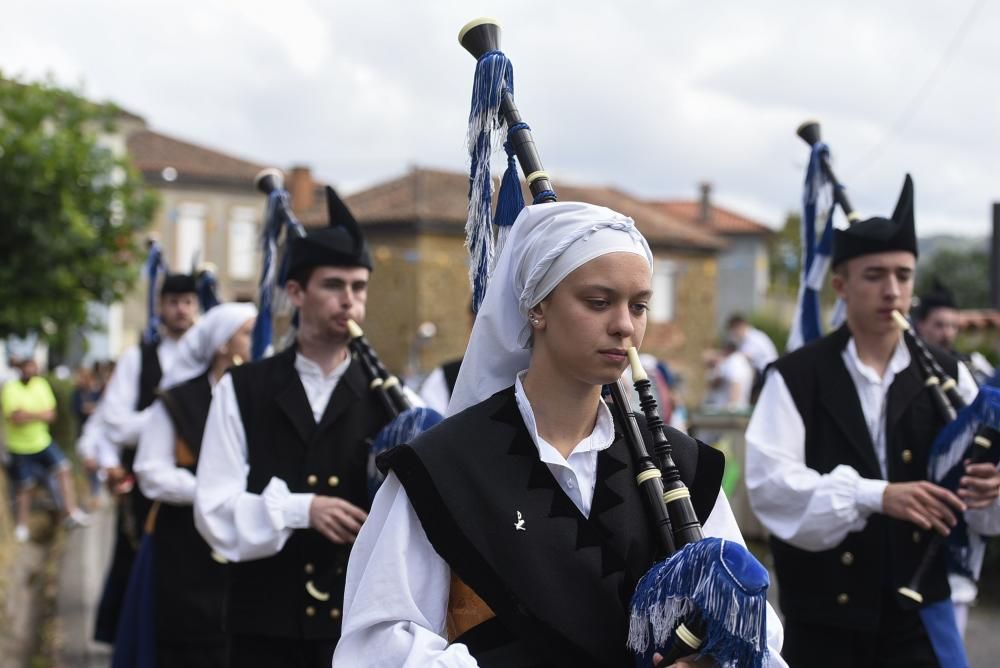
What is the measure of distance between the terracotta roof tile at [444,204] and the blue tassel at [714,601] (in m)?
33.5

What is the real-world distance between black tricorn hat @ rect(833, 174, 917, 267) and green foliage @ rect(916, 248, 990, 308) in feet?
190

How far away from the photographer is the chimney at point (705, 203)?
54.3 m

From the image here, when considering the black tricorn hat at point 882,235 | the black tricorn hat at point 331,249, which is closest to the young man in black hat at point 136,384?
the black tricorn hat at point 331,249

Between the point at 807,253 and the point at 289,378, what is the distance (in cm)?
232

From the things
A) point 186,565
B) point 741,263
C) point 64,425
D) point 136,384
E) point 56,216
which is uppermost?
point 741,263

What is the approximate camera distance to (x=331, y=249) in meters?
5.03

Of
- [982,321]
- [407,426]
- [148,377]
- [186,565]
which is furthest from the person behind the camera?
A: [982,321]

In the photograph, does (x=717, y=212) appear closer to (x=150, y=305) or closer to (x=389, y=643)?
(x=150, y=305)

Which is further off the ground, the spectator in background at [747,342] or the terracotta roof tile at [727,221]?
the terracotta roof tile at [727,221]

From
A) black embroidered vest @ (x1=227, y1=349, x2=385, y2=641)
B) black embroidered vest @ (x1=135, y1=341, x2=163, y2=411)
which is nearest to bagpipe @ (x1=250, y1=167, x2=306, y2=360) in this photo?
black embroidered vest @ (x1=227, y1=349, x2=385, y2=641)

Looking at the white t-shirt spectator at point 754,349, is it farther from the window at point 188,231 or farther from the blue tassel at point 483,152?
the window at point 188,231

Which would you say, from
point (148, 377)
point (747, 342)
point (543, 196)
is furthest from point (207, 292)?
point (747, 342)

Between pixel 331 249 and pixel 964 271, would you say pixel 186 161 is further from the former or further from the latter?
pixel 331 249

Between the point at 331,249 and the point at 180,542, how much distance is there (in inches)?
76.0
